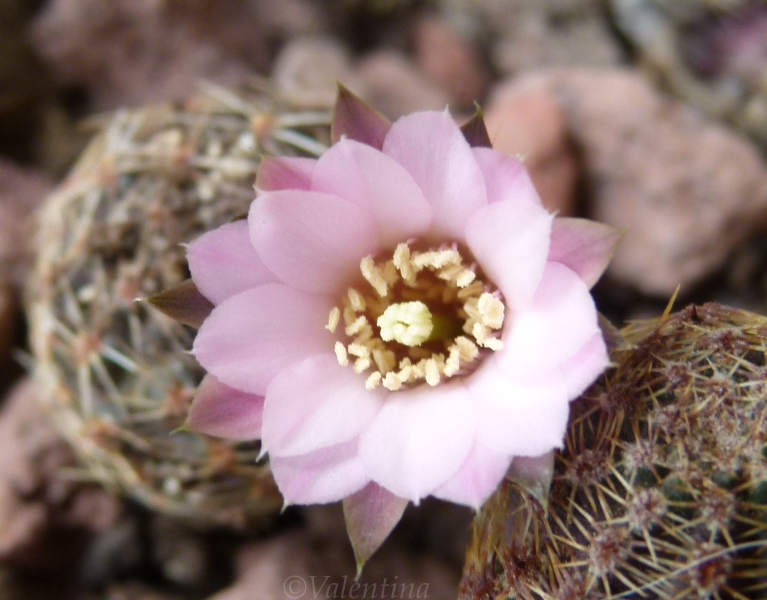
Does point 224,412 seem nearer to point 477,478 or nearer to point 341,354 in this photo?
point 341,354

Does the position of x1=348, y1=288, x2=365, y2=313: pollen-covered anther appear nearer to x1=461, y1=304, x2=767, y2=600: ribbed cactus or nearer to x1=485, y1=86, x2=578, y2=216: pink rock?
x1=461, y1=304, x2=767, y2=600: ribbed cactus

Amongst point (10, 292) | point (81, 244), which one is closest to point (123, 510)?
point (10, 292)

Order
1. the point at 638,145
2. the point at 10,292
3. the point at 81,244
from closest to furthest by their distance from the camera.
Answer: the point at 81,244 < the point at 10,292 < the point at 638,145

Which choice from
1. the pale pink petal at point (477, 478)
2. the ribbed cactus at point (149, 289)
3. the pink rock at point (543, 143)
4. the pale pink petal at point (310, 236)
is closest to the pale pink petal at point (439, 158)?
the pale pink petal at point (310, 236)

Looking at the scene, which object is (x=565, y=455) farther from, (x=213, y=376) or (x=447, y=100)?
(x=447, y=100)

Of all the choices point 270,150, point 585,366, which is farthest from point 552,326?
point 270,150

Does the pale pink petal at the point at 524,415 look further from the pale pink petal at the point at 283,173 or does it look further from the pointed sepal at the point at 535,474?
the pale pink petal at the point at 283,173
